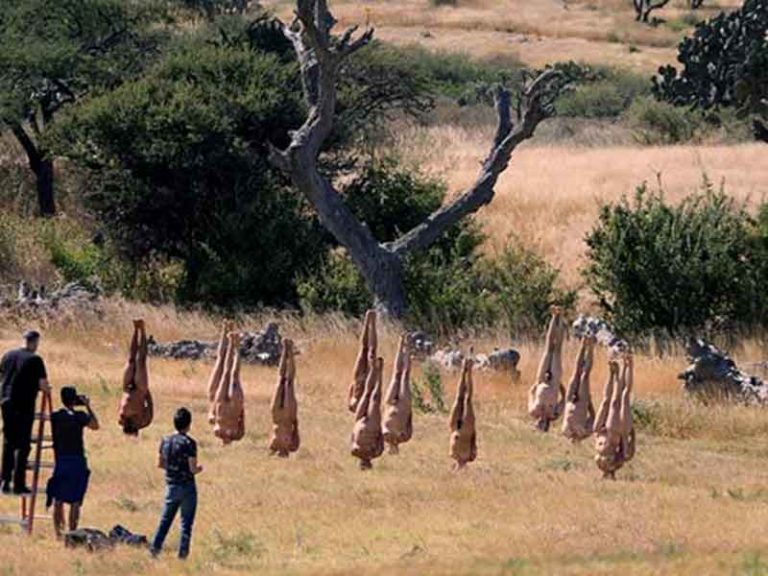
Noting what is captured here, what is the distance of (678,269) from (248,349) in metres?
10.4

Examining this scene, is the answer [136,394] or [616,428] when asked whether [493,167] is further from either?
[616,428]

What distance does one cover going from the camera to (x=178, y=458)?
17.8m

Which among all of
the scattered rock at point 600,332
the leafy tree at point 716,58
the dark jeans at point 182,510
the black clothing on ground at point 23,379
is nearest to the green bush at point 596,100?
the leafy tree at point 716,58

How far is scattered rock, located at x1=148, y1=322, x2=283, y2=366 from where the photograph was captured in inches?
1383

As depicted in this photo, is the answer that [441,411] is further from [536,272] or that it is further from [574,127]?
[574,127]

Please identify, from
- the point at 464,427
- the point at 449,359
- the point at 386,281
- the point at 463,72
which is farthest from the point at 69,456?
the point at 463,72

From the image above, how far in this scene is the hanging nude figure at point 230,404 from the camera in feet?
78.7

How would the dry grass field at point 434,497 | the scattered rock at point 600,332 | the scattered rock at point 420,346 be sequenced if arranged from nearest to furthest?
the dry grass field at point 434,497 → the scattered rock at point 420,346 → the scattered rock at point 600,332

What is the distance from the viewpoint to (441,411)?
30.2 m

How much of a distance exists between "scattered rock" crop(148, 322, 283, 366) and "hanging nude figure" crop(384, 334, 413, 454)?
1114 cm

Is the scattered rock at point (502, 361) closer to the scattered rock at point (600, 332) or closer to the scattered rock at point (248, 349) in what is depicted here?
the scattered rock at point (600, 332)

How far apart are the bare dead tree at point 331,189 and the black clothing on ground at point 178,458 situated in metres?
22.8

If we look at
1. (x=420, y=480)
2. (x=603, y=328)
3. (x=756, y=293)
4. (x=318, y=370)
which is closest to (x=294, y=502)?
(x=420, y=480)

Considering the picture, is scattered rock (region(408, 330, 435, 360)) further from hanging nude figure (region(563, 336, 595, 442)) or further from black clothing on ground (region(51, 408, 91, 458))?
black clothing on ground (region(51, 408, 91, 458))
